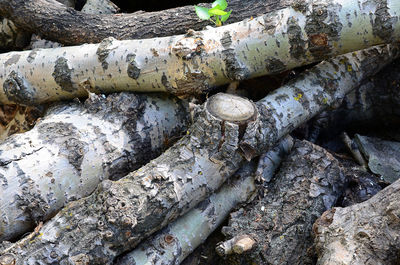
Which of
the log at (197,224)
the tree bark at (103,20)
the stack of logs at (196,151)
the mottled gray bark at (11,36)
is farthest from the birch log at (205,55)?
the mottled gray bark at (11,36)

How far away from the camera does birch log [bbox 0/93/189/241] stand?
67.1 inches

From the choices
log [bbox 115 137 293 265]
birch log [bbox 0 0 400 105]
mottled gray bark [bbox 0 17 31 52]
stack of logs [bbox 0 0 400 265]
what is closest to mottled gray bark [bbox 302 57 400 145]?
stack of logs [bbox 0 0 400 265]

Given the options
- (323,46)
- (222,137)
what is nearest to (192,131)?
(222,137)

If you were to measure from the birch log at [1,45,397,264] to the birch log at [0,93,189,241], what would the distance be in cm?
14

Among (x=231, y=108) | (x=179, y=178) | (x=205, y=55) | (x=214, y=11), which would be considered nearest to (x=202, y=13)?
(x=214, y=11)

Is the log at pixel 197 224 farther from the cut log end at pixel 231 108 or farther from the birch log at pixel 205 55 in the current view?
the birch log at pixel 205 55

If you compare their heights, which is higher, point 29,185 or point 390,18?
point 390,18

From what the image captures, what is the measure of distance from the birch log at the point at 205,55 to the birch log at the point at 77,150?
0.40 feet

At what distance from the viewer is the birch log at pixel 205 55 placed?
5.83 ft

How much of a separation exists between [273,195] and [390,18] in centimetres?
88

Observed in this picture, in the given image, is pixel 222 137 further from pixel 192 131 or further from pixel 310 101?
pixel 310 101

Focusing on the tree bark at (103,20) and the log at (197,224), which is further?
the tree bark at (103,20)

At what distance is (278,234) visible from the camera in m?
1.75

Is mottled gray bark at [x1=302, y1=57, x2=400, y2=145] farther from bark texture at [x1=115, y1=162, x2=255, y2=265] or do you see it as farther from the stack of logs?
bark texture at [x1=115, y1=162, x2=255, y2=265]
